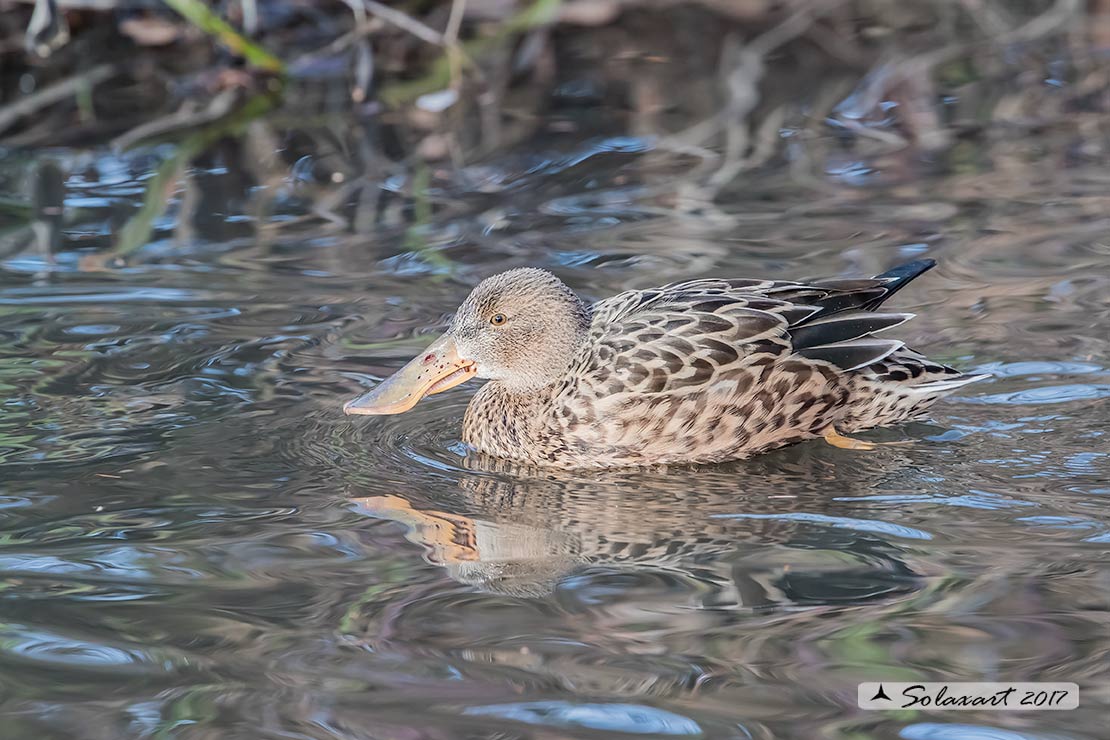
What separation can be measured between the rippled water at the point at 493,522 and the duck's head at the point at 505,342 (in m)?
0.21

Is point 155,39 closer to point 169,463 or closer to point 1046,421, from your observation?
point 169,463

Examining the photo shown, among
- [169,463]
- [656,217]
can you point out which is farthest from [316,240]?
[169,463]

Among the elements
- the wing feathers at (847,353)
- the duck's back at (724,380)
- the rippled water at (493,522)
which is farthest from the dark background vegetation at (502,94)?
the wing feathers at (847,353)

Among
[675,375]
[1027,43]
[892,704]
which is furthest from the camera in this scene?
[1027,43]

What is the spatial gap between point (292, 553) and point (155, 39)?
8.18m

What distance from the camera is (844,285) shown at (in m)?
5.99

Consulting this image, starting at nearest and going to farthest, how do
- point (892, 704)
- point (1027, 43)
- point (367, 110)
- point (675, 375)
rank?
point (892, 704) < point (675, 375) < point (367, 110) < point (1027, 43)

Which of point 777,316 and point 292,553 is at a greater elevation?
point 777,316

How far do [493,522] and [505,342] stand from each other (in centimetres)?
96

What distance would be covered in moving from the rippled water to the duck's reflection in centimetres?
1

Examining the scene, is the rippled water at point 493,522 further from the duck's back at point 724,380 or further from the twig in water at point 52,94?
the twig in water at point 52,94

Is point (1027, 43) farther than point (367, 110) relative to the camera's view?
Yes
